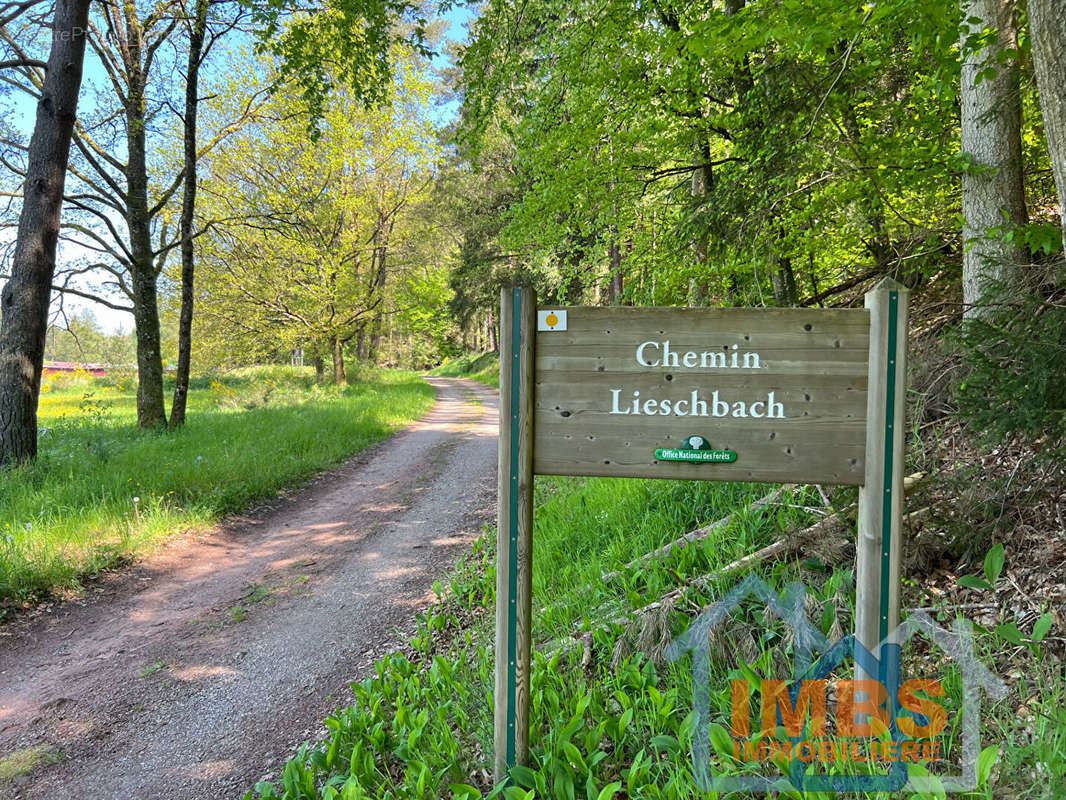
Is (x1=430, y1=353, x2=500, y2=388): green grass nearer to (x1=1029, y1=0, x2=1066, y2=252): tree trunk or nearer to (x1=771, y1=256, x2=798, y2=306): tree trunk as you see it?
(x1=771, y1=256, x2=798, y2=306): tree trunk

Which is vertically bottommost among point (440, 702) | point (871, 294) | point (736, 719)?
point (440, 702)

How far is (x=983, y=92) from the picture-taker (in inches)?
175

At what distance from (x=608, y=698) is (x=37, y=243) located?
907 centimetres

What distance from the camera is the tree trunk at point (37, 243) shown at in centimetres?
745

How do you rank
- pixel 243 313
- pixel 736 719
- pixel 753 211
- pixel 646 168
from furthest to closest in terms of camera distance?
pixel 243 313
pixel 646 168
pixel 753 211
pixel 736 719

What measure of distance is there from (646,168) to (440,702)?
22.9 ft

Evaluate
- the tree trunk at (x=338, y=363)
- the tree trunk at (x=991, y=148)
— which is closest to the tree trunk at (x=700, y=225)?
the tree trunk at (x=991, y=148)

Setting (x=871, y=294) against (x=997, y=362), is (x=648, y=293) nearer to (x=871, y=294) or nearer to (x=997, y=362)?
(x=997, y=362)

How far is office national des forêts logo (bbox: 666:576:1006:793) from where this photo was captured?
2191 mm

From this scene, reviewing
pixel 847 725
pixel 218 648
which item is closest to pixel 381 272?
pixel 218 648

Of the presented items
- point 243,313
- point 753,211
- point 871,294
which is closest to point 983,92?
point 753,211

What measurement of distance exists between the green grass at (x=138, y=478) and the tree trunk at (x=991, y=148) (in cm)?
769

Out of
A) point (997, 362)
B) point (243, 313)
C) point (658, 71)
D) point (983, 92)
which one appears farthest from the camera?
point (243, 313)

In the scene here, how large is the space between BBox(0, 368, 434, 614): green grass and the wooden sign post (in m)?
4.84
